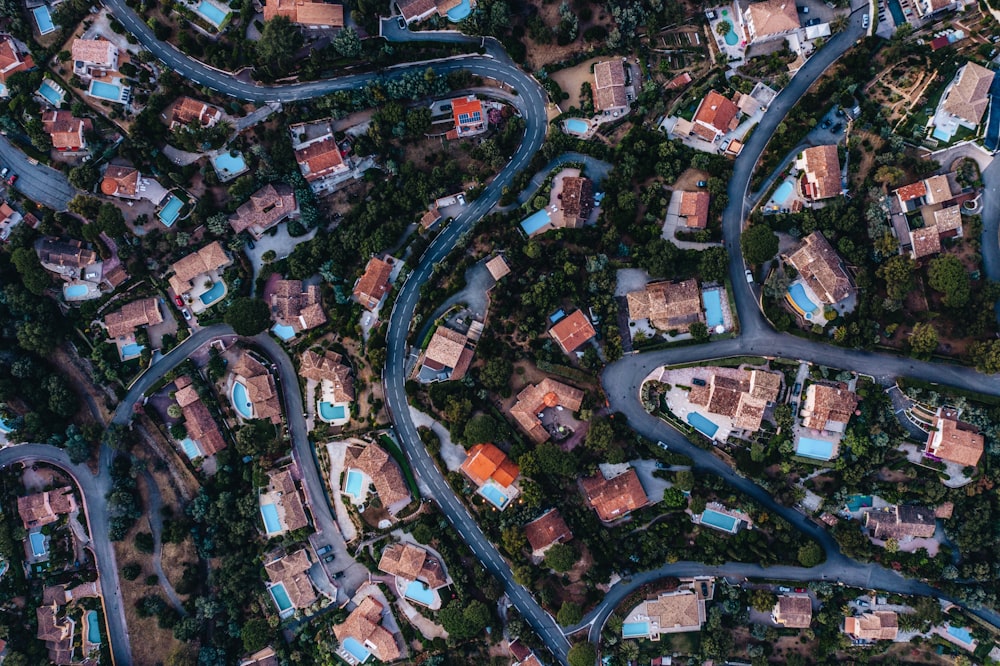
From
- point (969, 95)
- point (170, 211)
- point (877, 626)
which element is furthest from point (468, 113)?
point (877, 626)

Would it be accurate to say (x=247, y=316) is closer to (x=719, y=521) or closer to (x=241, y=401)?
(x=241, y=401)

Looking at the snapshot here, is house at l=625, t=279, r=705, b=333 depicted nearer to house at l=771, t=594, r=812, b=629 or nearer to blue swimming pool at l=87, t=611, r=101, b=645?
house at l=771, t=594, r=812, b=629

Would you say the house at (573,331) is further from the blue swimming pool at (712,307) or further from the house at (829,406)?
the house at (829,406)

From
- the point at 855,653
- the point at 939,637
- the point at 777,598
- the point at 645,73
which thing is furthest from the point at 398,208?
the point at 939,637

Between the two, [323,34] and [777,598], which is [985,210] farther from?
[323,34]

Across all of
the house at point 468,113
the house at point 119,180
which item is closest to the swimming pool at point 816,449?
the house at point 468,113

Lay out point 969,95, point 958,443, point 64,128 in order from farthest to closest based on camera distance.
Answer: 1. point 64,128
2. point 958,443
3. point 969,95
